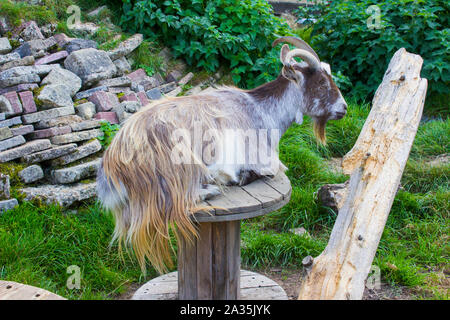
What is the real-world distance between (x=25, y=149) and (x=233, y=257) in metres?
1.89

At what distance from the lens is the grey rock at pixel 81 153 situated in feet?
12.7

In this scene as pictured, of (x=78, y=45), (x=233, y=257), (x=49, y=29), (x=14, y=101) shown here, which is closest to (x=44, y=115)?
(x=14, y=101)

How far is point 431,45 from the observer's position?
5.75 meters

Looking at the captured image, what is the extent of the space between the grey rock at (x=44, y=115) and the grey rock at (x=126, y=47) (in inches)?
42.0

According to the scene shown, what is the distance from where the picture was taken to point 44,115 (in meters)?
4.00

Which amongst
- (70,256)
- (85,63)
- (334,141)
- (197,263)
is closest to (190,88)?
(85,63)

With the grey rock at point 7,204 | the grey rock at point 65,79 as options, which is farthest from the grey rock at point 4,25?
the grey rock at point 7,204

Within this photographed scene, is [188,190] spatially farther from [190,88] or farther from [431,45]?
[431,45]

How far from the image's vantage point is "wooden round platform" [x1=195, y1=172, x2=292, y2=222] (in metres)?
2.50

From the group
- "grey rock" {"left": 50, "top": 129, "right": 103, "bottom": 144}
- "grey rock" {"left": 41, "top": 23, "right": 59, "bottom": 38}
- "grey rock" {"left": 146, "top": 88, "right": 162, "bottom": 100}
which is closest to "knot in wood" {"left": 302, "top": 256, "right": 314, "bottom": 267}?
"grey rock" {"left": 50, "top": 129, "right": 103, "bottom": 144}

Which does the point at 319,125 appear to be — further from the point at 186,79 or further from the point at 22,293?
the point at 186,79

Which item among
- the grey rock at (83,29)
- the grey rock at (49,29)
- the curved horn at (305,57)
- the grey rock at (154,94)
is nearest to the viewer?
the curved horn at (305,57)

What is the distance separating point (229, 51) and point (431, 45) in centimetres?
234

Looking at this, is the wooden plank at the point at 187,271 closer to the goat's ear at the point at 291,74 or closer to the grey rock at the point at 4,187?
the goat's ear at the point at 291,74
